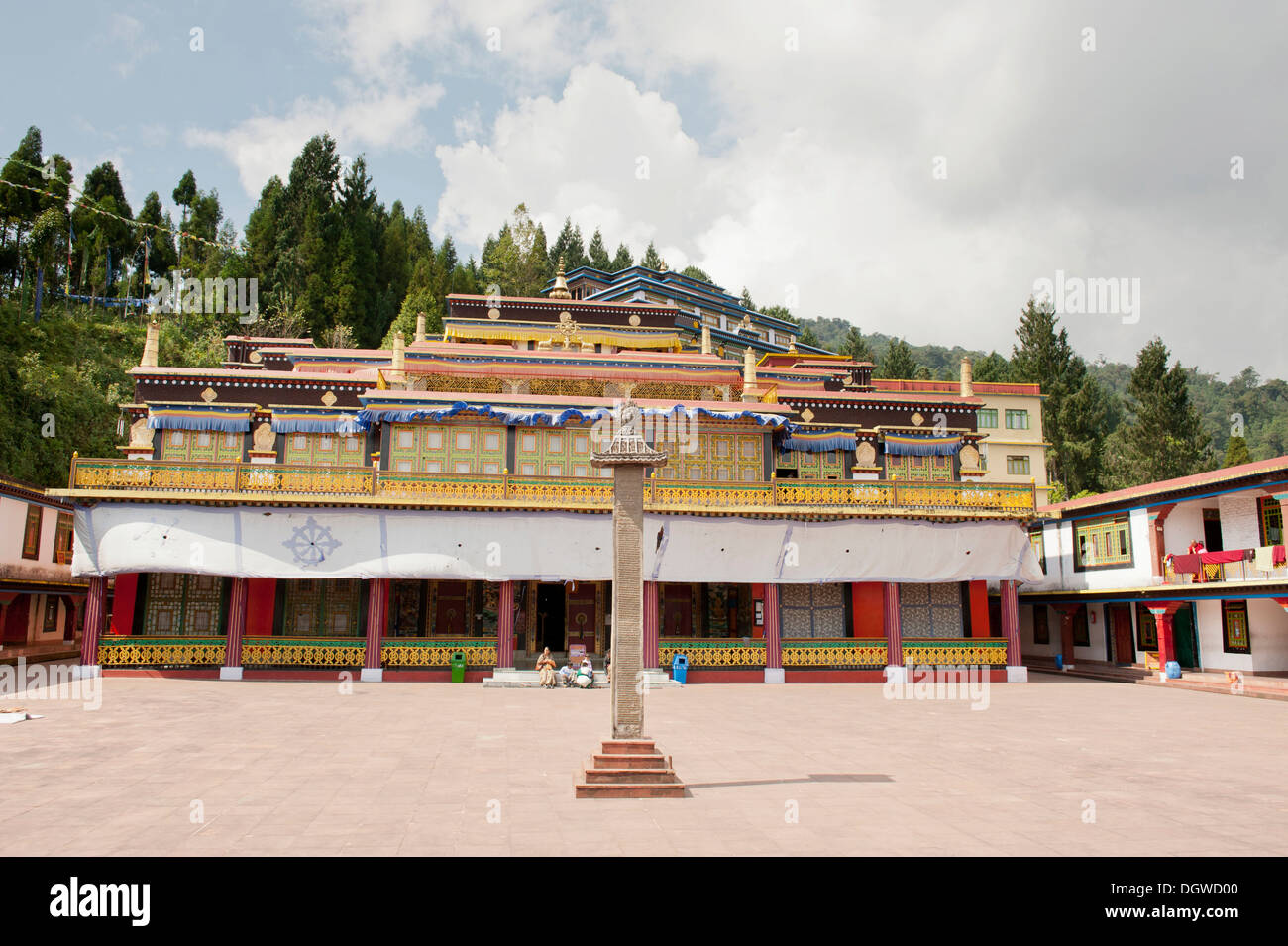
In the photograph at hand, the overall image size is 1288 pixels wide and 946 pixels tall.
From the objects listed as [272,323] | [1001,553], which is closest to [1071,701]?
[1001,553]

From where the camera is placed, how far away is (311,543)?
959 inches

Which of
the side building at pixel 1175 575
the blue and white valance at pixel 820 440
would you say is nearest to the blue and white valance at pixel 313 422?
the blue and white valance at pixel 820 440

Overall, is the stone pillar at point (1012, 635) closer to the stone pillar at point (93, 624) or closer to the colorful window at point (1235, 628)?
the colorful window at point (1235, 628)

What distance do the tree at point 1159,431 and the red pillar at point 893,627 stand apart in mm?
35673

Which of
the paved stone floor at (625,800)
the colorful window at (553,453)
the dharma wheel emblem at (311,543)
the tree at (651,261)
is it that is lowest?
the paved stone floor at (625,800)

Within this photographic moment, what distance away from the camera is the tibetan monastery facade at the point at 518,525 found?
24281 mm

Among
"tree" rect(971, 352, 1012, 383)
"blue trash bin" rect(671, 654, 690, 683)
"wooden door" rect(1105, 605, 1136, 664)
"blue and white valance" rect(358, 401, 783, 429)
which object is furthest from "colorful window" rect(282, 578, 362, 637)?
"tree" rect(971, 352, 1012, 383)

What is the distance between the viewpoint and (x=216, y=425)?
2859 centimetres

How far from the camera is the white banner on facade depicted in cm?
2388

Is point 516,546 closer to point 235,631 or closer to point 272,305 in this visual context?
point 235,631

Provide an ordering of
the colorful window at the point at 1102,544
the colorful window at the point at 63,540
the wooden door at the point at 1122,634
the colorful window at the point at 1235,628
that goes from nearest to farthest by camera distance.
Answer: the colorful window at the point at 1235,628 < the colorful window at the point at 1102,544 < the wooden door at the point at 1122,634 < the colorful window at the point at 63,540

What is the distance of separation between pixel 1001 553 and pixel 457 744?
19195 millimetres

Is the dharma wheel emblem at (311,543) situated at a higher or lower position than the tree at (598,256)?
lower
